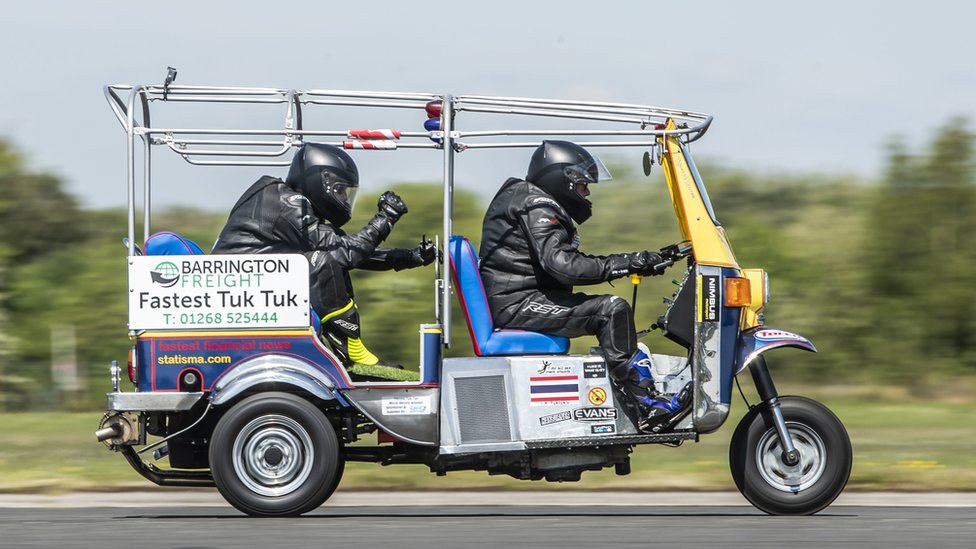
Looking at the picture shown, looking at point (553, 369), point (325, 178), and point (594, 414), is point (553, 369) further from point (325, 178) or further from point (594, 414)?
point (325, 178)

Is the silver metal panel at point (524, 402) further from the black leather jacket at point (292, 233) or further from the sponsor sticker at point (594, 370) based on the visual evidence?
the black leather jacket at point (292, 233)

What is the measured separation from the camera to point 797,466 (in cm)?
804

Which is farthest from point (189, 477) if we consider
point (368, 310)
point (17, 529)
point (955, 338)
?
point (955, 338)

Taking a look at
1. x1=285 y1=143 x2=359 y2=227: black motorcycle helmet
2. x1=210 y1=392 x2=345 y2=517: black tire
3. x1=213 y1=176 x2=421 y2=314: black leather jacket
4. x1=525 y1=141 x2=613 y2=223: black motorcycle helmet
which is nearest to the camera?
x1=210 y1=392 x2=345 y2=517: black tire

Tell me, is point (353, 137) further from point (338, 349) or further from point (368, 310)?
point (368, 310)

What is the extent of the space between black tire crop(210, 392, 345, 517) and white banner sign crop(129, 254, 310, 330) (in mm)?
481

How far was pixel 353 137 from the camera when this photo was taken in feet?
26.2

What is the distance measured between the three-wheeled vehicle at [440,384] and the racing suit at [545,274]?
0.45ft

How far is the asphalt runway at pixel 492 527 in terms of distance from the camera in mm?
7090

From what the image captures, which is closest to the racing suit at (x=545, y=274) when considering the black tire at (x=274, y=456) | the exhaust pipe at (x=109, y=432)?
the black tire at (x=274, y=456)

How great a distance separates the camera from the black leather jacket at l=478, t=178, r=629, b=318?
8.02 metres

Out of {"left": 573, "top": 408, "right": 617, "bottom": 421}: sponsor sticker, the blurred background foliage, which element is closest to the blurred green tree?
the blurred background foliage

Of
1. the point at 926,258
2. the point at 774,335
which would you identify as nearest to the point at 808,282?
the point at 926,258

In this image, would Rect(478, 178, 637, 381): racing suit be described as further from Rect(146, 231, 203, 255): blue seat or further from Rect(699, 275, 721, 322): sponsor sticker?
Rect(146, 231, 203, 255): blue seat
